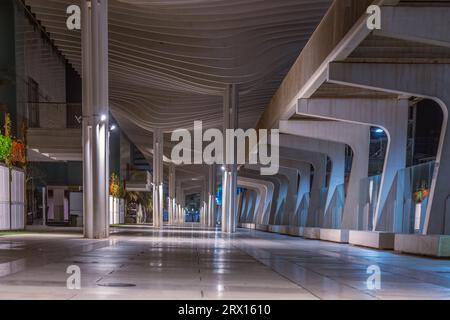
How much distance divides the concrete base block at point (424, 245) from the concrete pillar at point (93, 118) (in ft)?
31.8

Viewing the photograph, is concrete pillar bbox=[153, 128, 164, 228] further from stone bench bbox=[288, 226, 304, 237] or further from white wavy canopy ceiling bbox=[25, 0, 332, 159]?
stone bench bbox=[288, 226, 304, 237]

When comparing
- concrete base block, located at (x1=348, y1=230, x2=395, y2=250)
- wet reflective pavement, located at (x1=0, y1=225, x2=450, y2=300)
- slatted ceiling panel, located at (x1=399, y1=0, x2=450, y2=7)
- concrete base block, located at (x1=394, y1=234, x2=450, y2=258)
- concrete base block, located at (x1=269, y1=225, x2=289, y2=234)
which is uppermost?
slatted ceiling panel, located at (x1=399, y1=0, x2=450, y2=7)

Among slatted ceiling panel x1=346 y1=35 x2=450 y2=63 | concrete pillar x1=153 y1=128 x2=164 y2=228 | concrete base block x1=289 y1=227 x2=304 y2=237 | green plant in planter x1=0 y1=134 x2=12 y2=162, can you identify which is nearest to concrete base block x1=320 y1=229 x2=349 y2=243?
concrete base block x1=289 y1=227 x2=304 y2=237

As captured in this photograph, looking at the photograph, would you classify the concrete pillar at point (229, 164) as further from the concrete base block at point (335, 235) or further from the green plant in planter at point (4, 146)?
the green plant in planter at point (4, 146)

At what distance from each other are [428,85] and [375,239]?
4.99m

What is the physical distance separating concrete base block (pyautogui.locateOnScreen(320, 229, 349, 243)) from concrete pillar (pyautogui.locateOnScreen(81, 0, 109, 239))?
9.17 meters

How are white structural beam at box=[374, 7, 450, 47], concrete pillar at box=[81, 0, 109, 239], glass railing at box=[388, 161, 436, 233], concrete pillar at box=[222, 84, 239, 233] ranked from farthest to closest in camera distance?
concrete pillar at box=[222, 84, 239, 233], concrete pillar at box=[81, 0, 109, 239], glass railing at box=[388, 161, 436, 233], white structural beam at box=[374, 7, 450, 47]

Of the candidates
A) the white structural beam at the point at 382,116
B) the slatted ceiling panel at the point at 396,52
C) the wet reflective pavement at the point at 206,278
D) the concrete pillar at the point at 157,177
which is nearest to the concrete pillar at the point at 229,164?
the white structural beam at the point at 382,116

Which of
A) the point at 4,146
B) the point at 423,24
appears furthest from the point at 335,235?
the point at 4,146

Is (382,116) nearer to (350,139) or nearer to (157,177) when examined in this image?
(350,139)

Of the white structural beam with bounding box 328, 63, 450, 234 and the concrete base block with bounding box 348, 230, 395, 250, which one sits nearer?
the white structural beam with bounding box 328, 63, 450, 234

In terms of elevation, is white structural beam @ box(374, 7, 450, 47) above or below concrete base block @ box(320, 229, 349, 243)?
Answer: above

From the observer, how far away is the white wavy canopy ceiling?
71.5ft
